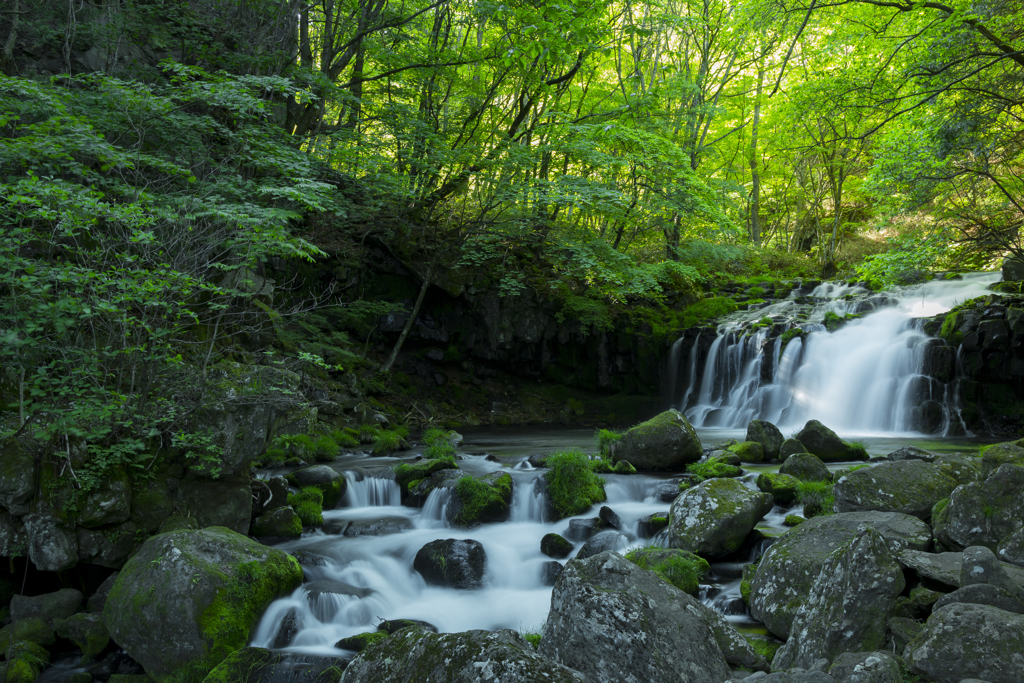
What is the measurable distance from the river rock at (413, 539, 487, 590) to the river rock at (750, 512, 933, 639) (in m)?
2.78

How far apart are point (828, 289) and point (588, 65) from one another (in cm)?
1037

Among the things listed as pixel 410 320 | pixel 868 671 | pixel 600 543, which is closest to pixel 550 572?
pixel 600 543

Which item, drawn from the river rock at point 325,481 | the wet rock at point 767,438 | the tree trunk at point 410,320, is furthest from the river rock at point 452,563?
the tree trunk at point 410,320

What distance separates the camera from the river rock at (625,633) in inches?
134

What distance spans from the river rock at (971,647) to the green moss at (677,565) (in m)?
2.38

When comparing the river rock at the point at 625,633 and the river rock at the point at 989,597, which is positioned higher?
the river rock at the point at 989,597

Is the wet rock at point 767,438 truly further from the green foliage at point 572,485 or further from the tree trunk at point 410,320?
the tree trunk at point 410,320

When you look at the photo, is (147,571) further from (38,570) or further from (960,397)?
(960,397)

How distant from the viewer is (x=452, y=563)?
21.0 feet

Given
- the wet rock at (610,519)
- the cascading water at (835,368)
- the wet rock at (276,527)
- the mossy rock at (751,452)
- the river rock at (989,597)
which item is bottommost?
the wet rock at (276,527)

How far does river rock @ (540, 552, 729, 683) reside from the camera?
340cm

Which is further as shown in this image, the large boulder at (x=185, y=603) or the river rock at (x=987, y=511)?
the large boulder at (x=185, y=603)

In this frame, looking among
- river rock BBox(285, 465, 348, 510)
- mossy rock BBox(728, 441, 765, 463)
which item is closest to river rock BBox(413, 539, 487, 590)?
river rock BBox(285, 465, 348, 510)

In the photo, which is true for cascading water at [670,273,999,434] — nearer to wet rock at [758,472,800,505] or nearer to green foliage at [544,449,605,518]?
wet rock at [758,472,800,505]
